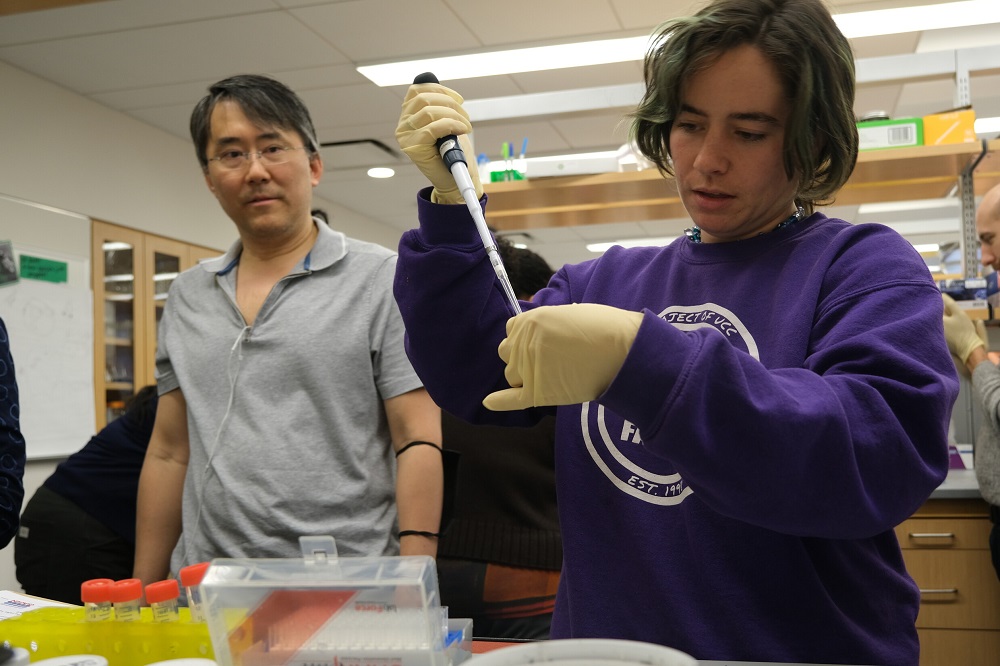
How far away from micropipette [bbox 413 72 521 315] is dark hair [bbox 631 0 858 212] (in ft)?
0.79

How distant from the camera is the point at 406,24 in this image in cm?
375

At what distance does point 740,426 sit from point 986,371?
2.17 meters

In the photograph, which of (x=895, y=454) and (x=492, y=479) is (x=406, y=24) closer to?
(x=492, y=479)

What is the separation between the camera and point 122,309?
465cm

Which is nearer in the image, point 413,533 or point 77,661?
point 77,661

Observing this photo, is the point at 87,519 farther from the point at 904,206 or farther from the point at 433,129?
the point at 904,206

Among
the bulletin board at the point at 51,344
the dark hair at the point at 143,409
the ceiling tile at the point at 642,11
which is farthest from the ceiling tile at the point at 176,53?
the dark hair at the point at 143,409

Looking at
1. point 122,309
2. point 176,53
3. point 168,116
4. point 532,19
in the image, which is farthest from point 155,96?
point 532,19

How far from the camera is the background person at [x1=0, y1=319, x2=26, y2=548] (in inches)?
48.8

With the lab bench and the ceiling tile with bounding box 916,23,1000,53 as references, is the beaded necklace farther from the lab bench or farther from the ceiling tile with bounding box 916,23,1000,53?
the ceiling tile with bounding box 916,23,1000,53

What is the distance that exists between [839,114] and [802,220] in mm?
115

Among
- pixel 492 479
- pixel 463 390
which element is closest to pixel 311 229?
pixel 492 479

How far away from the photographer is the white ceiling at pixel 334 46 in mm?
3584

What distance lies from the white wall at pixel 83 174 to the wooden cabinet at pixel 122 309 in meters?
0.10
